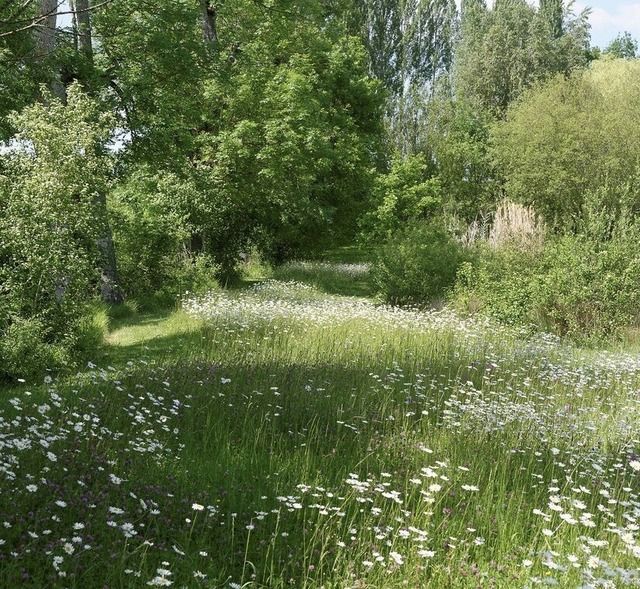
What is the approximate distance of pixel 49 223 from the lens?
949cm

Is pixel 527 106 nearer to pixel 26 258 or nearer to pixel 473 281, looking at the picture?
pixel 473 281

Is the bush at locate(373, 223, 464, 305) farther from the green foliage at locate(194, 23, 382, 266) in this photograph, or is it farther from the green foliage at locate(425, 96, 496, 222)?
the green foliage at locate(425, 96, 496, 222)

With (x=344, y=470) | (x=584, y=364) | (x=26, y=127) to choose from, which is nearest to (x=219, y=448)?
(x=344, y=470)

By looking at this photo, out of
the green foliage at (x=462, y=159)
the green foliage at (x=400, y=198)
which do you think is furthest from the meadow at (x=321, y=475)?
the green foliage at (x=462, y=159)

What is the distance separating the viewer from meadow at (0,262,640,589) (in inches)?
137

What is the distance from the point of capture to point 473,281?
53.3ft

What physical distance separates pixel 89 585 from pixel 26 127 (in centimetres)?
868

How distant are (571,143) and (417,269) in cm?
1333

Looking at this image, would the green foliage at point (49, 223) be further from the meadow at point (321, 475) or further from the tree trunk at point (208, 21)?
the tree trunk at point (208, 21)

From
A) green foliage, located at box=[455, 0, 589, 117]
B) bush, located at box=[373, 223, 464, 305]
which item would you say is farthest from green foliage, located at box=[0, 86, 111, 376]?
green foliage, located at box=[455, 0, 589, 117]

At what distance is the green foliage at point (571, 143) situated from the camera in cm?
2634

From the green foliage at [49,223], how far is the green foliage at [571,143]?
19856 mm

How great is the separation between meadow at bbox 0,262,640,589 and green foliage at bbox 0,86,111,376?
121cm

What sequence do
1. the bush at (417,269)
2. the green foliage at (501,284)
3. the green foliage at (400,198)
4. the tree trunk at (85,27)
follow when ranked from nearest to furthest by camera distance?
the tree trunk at (85,27) → the green foliage at (501,284) → the bush at (417,269) → the green foliage at (400,198)
